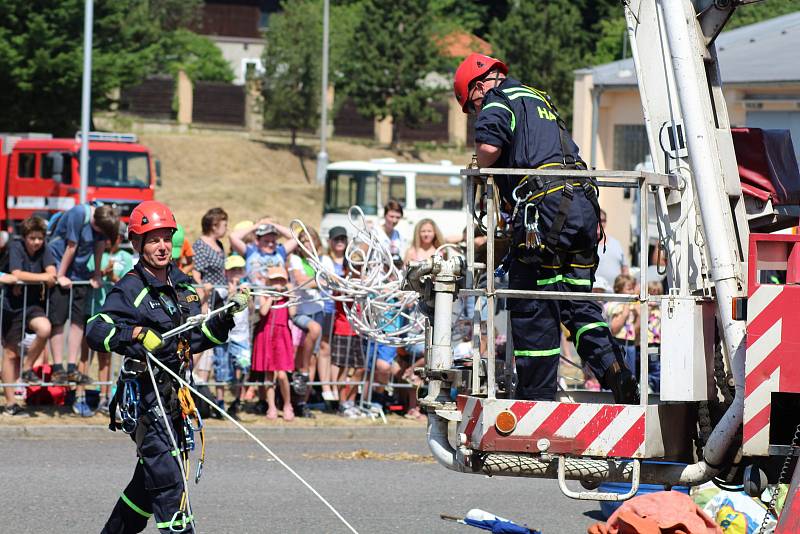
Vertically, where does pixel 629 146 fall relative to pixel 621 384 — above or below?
above

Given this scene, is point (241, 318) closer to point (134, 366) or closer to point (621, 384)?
point (134, 366)

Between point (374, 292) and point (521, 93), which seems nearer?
point (521, 93)

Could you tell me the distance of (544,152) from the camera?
6.39m

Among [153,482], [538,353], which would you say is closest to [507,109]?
[538,353]

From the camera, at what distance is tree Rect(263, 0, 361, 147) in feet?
168

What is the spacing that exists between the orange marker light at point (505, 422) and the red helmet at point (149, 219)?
2.12 meters

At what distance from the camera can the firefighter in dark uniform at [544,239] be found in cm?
630

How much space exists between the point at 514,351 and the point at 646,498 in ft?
3.15

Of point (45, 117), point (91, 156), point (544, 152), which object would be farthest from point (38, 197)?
point (544, 152)

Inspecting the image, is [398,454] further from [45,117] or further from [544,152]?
[45,117]

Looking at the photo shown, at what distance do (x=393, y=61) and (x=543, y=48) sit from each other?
7269mm

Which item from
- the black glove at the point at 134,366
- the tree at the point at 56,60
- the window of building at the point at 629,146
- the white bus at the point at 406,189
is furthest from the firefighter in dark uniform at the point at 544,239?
the tree at the point at 56,60

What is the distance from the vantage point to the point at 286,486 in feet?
31.4

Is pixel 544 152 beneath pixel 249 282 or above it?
above
